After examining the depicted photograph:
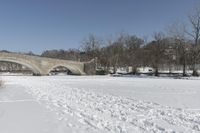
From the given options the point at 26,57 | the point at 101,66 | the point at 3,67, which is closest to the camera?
the point at 26,57

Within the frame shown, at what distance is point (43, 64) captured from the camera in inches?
2269

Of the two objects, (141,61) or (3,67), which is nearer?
(141,61)

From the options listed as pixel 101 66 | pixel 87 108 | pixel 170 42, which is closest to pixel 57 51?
pixel 101 66

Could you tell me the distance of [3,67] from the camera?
4008 inches

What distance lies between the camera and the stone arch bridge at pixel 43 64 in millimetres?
51969

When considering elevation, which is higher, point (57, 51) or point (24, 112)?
point (57, 51)

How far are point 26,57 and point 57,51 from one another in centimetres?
6962

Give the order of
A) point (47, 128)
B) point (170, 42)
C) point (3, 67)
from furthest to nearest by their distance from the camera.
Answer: point (3, 67) → point (170, 42) → point (47, 128)

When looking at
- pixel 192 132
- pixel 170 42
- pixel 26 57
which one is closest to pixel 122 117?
pixel 192 132

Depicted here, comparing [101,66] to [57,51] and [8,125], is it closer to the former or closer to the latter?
[57,51]

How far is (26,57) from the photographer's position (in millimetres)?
54438

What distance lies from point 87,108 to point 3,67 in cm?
9842

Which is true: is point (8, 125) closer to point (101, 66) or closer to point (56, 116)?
point (56, 116)

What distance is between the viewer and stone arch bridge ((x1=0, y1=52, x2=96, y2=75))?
5197 centimetres
